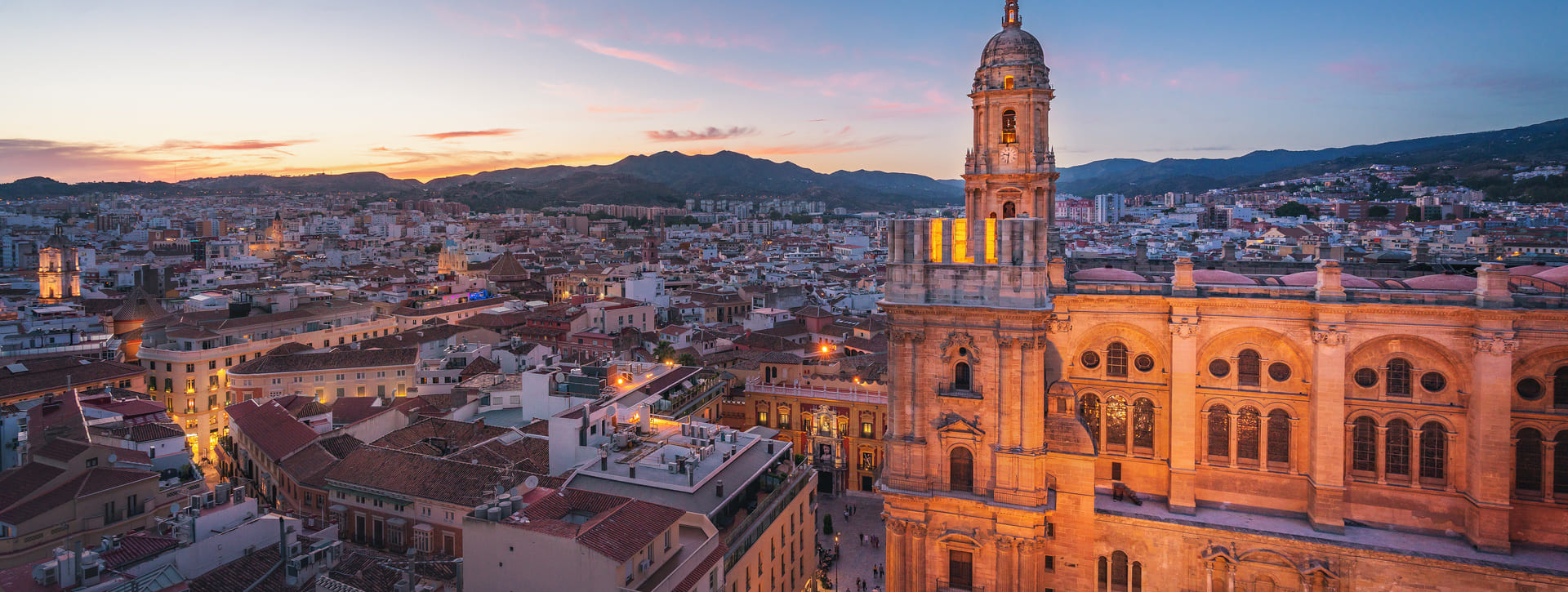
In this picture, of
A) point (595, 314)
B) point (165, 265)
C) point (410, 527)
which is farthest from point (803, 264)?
point (410, 527)

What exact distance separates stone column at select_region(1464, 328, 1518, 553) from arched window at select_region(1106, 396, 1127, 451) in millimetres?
8315

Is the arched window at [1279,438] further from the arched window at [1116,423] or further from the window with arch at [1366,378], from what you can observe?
the arched window at [1116,423]

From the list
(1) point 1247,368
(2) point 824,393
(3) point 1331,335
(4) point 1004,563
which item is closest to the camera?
(3) point 1331,335

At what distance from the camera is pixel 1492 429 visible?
21.9 m

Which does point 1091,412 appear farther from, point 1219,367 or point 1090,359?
point 1219,367

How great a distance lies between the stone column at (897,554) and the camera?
25.6 metres

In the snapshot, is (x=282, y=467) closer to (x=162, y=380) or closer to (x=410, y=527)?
(x=410, y=527)

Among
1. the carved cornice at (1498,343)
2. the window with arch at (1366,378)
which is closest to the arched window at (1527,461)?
the carved cornice at (1498,343)

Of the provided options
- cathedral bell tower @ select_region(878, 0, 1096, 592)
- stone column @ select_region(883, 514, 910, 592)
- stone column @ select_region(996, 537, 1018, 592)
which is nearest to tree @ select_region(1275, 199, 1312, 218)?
cathedral bell tower @ select_region(878, 0, 1096, 592)

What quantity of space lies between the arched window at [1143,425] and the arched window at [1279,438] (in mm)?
3081

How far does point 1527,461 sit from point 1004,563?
13494 millimetres

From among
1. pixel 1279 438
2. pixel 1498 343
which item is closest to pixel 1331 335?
pixel 1279 438

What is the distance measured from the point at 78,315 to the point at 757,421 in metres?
53.2

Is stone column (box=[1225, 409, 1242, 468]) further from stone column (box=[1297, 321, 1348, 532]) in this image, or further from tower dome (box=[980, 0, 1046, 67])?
tower dome (box=[980, 0, 1046, 67])
